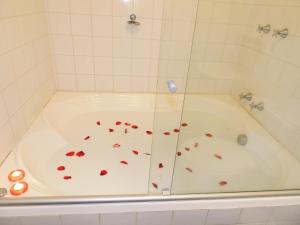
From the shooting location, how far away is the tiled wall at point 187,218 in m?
0.95

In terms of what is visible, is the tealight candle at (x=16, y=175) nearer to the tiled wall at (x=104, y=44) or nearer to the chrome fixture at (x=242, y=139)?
the tiled wall at (x=104, y=44)

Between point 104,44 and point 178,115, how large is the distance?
859 mm

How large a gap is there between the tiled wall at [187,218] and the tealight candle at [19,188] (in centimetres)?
10

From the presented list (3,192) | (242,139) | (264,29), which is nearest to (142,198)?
(3,192)

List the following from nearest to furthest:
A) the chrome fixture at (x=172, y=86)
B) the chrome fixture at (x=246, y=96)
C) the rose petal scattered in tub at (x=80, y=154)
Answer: the rose petal scattered in tub at (x=80, y=154) → the chrome fixture at (x=172, y=86) → the chrome fixture at (x=246, y=96)

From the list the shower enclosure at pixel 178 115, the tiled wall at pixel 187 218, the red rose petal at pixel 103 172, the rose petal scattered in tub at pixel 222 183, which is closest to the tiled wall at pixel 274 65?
the shower enclosure at pixel 178 115

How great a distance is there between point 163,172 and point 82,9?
1365 mm

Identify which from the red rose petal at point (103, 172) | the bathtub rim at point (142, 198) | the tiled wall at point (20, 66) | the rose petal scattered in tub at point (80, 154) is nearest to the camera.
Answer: the bathtub rim at point (142, 198)

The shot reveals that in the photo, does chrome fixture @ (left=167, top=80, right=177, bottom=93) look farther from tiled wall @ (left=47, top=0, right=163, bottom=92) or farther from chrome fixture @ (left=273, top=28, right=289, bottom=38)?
chrome fixture @ (left=273, top=28, right=289, bottom=38)

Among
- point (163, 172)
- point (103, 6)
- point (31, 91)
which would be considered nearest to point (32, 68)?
point (31, 91)

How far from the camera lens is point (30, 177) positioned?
3.48ft

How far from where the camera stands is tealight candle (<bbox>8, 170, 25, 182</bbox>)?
3.37ft

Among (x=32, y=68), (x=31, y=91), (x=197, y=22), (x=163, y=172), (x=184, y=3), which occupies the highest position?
(x=184, y=3)

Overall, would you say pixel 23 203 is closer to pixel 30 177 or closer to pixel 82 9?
pixel 30 177
